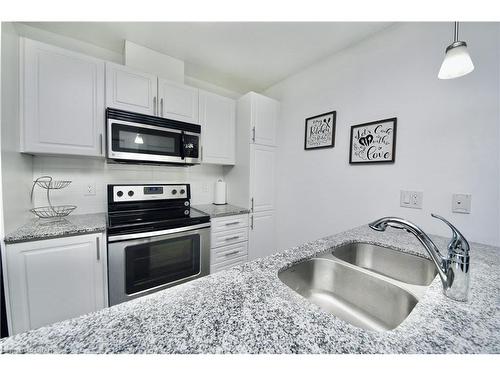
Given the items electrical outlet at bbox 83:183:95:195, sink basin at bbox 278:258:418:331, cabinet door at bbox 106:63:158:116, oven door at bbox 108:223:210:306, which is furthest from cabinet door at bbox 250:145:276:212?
electrical outlet at bbox 83:183:95:195

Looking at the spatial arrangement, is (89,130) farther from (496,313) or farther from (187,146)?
(496,313)

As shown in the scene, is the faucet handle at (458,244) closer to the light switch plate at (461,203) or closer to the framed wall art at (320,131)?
the light switch plate at (461,203)

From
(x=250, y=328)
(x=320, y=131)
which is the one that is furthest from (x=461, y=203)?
(x=250, y=328)

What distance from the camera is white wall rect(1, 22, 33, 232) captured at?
1.08m

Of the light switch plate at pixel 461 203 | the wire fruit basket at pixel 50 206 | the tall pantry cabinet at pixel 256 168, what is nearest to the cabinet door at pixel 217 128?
the tall pantry cabinet at pixel 256 168

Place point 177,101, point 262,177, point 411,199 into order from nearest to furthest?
point 411,199 → point 177,101 → point 262,177

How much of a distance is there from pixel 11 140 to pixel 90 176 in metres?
0.61

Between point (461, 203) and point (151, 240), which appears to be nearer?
point (461, 203)

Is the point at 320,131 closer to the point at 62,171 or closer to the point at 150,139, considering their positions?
the point at 150,139

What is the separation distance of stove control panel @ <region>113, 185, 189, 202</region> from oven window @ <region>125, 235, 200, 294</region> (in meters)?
0.51

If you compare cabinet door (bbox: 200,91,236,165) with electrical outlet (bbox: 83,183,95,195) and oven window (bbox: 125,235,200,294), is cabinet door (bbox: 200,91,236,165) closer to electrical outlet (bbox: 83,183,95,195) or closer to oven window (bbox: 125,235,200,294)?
oven window (bbox: 125,235,200,294)

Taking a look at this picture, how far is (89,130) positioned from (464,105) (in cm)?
255

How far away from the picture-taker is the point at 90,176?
174 cm

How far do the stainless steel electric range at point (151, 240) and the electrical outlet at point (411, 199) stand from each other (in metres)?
1.57
